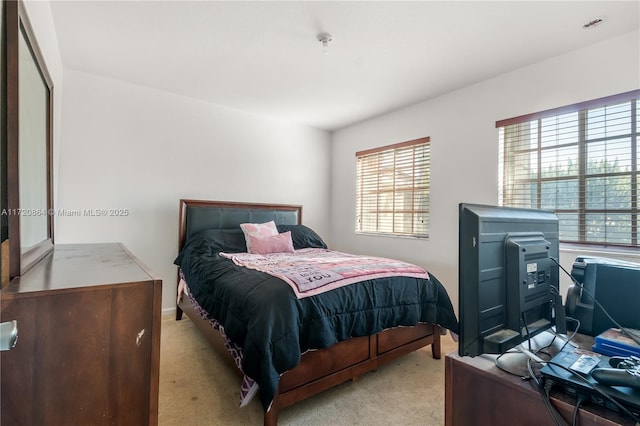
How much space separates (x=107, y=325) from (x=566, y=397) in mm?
1194

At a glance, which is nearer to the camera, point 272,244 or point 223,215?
point 272,244

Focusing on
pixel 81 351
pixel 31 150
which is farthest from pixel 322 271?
pixel 31 150

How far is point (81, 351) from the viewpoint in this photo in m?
0.78

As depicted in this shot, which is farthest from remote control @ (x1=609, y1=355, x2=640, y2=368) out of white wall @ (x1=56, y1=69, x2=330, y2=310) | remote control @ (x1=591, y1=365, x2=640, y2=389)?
white wall @ (x1=56, y1=69, x2=330, y2=310)

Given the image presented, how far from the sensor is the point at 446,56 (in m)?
2.47

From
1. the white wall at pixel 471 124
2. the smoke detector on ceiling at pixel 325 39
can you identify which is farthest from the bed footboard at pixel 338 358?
the smoke detector on ceiling at pixel 325 39

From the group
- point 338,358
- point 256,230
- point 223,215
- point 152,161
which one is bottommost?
point 338,358

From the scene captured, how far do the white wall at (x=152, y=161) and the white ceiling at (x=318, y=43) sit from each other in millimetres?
264

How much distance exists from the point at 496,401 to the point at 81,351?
1.13m

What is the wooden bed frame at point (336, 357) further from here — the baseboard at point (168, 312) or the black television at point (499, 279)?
the black television at point (499, 279)

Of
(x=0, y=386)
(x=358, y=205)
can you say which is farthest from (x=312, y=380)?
(x=358, y=205)

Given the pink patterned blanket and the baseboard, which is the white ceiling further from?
the baseboard

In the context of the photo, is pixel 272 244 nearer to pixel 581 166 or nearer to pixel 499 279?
pixel 499 279

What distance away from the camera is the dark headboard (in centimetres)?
326
